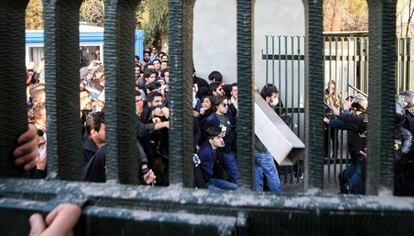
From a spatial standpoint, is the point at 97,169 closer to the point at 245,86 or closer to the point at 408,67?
the point at 245,86

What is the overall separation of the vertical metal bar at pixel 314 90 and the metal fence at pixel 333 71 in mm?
7199

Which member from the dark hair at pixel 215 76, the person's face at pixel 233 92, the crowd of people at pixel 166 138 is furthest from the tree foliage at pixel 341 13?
the crowd of people at pixel 166 138

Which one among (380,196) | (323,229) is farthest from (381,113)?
(323,229)

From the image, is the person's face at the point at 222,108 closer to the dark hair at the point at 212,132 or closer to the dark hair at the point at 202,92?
the dark hair at the point at 212,132

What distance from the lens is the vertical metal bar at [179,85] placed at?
5.43 ft

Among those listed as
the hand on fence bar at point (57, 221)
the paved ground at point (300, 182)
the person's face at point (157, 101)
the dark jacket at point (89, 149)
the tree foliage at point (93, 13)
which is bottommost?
the paved ground at point (300, 182)

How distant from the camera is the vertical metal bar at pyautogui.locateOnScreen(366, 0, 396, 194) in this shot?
1516mm

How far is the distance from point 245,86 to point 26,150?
2.52 ft

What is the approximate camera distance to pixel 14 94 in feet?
6.14

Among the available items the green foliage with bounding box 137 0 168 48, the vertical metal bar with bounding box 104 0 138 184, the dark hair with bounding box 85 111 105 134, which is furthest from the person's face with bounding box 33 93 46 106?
the green foliage with bounding box 137 0 168 48

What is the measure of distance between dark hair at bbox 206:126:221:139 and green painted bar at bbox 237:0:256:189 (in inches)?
228

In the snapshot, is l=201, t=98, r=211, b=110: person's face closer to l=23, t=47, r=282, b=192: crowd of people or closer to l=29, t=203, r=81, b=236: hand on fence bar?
l=23, t=47, r=282, b=192: crowd of people

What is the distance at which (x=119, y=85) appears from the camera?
174 cm

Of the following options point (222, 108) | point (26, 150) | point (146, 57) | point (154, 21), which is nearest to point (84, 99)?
point (222, 108)
